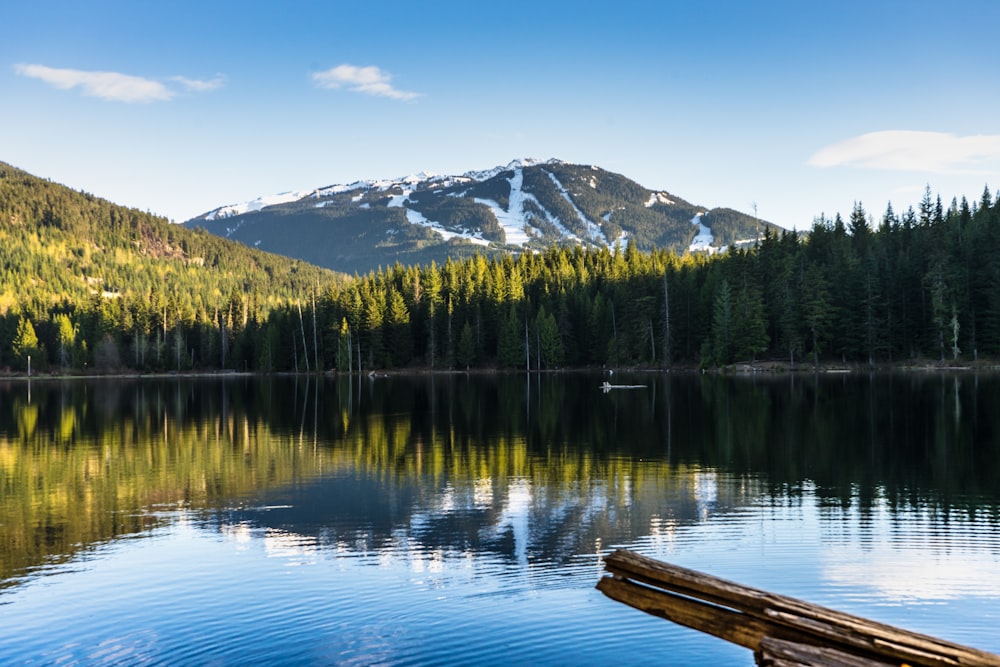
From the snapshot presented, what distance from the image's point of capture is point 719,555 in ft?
67.8

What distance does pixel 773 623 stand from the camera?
8.10 metres

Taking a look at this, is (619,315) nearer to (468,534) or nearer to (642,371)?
(642,371)

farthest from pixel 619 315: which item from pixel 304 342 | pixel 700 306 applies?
pixel 304 342

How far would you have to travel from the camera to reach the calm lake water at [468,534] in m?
15.5

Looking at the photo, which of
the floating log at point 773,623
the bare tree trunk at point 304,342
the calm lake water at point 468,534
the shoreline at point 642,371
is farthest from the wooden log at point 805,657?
the bare tree trunk at point 304,342

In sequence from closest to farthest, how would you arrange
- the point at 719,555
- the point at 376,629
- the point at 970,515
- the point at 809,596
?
the point at 376,629 → the point at 809,596 → the point at 719,555 → the point at 970,515

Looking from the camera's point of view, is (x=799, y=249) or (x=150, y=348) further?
(x=150, y=348)

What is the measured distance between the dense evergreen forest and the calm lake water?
75.0m

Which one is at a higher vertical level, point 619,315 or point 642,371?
point 619,315

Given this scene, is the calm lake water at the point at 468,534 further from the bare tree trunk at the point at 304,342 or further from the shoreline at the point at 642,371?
the bare tree trunk at the point at 304,342

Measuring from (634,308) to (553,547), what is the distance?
12969cm

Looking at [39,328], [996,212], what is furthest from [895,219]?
[39,328]

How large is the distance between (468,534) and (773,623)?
1638 centimetres

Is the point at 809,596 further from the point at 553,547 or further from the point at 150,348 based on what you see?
the point at 150,348
